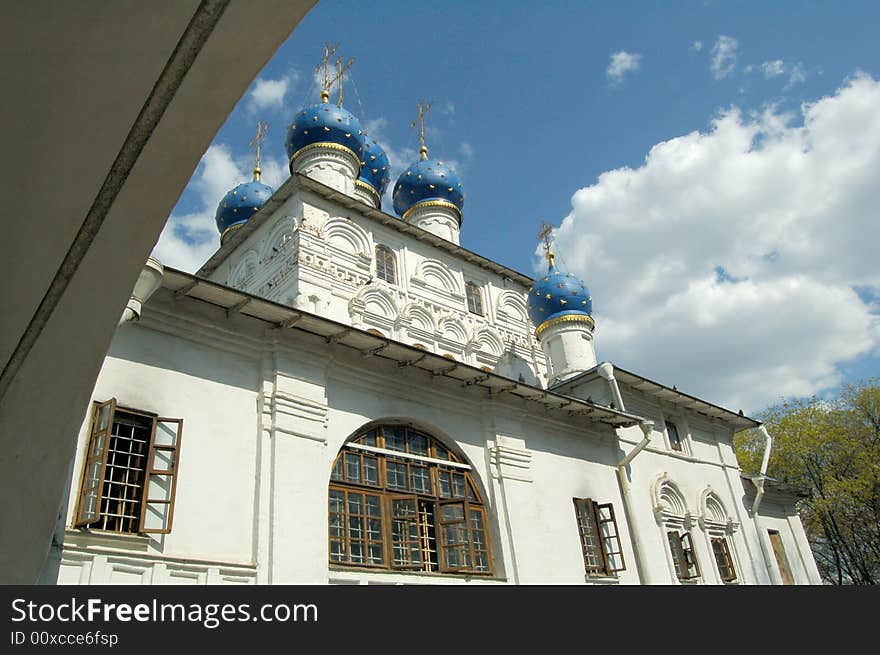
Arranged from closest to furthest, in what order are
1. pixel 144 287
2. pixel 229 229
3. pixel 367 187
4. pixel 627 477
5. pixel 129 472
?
pixel 144 287 → pixel 129 472 → pixel 627 477 → pixel 367 187 → pixel 229 229

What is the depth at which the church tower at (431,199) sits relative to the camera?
22109mm

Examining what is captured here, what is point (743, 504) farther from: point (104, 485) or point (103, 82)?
point (103, 82)

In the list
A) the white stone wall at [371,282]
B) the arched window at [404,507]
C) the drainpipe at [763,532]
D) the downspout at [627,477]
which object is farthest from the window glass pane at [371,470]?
the drainpipe at [763,532]

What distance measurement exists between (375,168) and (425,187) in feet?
5.57

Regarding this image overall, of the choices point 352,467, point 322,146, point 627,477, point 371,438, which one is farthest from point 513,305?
point 352,467

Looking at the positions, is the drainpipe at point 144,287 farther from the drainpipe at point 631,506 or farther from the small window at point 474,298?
the small window at point 474,298

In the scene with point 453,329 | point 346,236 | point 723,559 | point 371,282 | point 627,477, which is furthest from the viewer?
point 453,329

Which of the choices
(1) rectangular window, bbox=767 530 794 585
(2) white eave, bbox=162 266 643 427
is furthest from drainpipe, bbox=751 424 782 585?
(2) white eave, bbox=162 266 643 427

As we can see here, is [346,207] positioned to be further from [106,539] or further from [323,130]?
[106,539]

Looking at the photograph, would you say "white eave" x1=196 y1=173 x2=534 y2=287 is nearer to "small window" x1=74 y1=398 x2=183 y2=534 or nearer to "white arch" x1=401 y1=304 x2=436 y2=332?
"white arch" x1=401 y1=304 x2=436 y2=332

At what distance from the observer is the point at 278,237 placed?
17531 millimetres

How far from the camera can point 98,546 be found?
23.2ft

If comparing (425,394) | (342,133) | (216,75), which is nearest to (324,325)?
(425,394)
